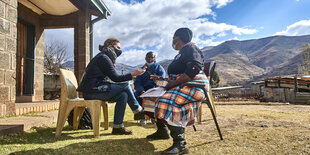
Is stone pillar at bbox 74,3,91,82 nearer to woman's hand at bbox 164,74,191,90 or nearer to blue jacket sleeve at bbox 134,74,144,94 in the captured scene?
blue jacket sleeve at bbox 134,74,144,94

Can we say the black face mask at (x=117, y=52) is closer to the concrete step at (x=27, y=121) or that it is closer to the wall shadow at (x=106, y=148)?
the wall shadow at (x=106, y=148)

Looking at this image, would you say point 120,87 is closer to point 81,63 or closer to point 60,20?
point 81,63

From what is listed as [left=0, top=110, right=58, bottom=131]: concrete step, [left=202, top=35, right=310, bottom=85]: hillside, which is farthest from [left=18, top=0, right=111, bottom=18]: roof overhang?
[left=202, top=35, right=310, bottom=85]: hillside

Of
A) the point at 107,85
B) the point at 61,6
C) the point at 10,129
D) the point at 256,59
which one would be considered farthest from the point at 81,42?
the point at 256,59

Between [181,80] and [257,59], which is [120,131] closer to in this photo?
[181,80]

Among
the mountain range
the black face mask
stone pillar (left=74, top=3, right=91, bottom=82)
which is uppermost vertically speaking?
the mountain range

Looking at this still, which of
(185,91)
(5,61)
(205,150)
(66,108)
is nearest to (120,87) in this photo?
(66,108)

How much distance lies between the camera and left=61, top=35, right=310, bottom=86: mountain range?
8419 centimetres

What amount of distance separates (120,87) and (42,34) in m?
6.21

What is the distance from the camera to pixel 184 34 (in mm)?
2381

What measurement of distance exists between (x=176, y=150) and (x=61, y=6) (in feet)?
20.9

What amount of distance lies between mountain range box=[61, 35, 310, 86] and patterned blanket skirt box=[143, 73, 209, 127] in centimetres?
→ 4898

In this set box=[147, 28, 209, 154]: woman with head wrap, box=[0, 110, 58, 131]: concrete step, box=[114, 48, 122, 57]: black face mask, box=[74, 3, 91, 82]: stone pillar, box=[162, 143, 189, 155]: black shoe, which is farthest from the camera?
box=[74, 3, 91, 82]: stone pillar

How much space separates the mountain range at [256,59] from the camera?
8419 cm
